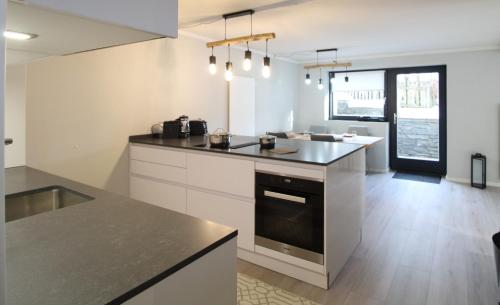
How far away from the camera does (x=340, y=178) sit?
2500 millimetres

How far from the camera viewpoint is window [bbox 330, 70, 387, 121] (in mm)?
6746

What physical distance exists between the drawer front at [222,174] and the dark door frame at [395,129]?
5070 millimetres

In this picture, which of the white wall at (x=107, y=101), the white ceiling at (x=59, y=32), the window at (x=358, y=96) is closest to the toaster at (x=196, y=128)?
the white wall at (x=107, y=101)

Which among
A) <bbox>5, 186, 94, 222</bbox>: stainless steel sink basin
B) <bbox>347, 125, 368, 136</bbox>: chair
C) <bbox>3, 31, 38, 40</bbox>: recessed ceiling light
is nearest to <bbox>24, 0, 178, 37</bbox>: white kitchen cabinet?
<bbox>3, 31, 38, 40</bbox>: recessed ceiling light

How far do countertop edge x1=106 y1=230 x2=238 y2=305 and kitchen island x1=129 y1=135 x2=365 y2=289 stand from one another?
1.36 m

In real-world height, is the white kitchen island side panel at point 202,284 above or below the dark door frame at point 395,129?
below

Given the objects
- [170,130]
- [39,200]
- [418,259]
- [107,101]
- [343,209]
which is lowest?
[418,259]

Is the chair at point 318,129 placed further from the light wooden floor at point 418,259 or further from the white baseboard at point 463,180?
the light wooden floor at point 418,259

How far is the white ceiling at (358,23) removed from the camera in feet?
10.4

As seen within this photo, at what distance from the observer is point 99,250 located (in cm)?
95

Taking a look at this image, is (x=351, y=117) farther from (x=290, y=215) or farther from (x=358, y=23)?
(x=290, y=215)

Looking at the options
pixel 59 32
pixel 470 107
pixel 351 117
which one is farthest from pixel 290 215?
pixel 351 117

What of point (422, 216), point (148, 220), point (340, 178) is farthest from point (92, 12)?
point (422, 216)

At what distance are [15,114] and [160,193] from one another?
4.92ft
